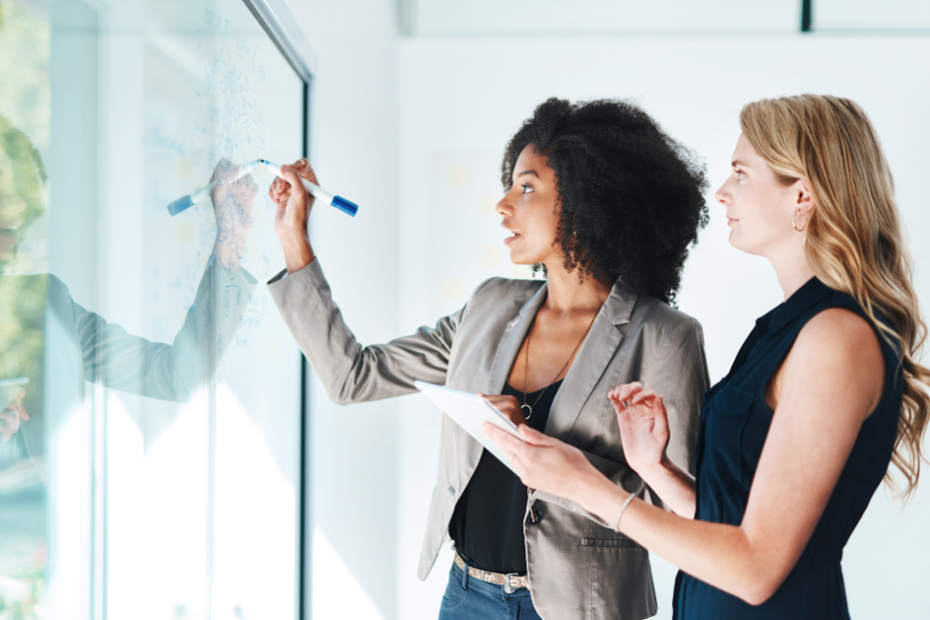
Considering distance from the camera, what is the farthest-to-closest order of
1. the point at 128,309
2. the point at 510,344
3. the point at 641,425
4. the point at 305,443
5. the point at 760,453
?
the point at 305,443, the point at 510,344, the point at 641,425, the point at 760,453, the point at 128,309

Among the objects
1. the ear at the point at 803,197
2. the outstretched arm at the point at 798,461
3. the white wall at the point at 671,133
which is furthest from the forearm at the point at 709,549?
the white wall at the point at 671,133

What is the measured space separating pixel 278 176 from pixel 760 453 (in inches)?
40.2

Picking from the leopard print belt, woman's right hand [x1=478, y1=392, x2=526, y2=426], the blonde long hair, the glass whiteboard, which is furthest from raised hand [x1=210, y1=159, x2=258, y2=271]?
the blonde long hair

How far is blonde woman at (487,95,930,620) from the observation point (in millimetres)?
687

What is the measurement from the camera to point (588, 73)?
2.19 m

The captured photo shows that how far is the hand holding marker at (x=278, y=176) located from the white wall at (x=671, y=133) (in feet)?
3.55

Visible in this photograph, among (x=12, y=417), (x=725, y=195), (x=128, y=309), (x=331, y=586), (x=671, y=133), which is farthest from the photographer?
(x=671, y=133)

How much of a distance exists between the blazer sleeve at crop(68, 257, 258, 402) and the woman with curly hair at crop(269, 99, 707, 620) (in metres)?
0.17

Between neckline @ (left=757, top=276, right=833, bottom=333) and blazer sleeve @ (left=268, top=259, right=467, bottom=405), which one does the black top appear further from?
neckline @ (left=757, top=276, right=833, bottom=333)

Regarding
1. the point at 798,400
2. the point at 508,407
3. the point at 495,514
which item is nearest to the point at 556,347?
the point at 508,407

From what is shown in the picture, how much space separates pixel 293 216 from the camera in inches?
46.8

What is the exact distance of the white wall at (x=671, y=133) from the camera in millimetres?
2113

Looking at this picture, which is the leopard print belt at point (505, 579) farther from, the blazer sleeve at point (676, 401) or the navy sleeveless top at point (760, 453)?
the navy sleeveless top at point (760, 453)

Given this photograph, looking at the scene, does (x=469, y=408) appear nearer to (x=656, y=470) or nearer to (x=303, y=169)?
(x=656, y=470)
